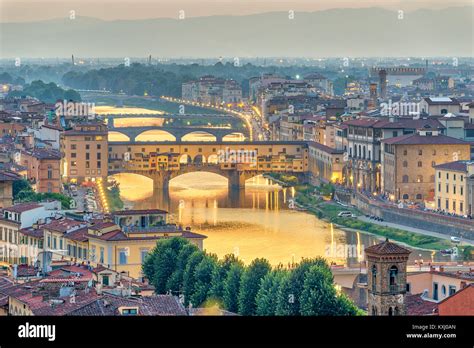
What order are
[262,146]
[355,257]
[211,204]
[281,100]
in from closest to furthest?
[355,257], [211,204], [262,146], [281,100]

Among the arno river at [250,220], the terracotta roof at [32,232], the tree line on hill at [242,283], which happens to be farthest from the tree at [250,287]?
the arno river at [250,220]

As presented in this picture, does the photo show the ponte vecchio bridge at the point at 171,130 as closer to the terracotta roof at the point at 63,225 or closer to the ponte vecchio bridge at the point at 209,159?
the ponte vecchio bridge at the point at 209,159

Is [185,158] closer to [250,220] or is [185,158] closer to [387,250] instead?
[250,220]

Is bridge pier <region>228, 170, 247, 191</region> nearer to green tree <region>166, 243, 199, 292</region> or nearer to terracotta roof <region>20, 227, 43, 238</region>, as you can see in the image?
terracotta roof <region>20, 227, 43, 238</region>
